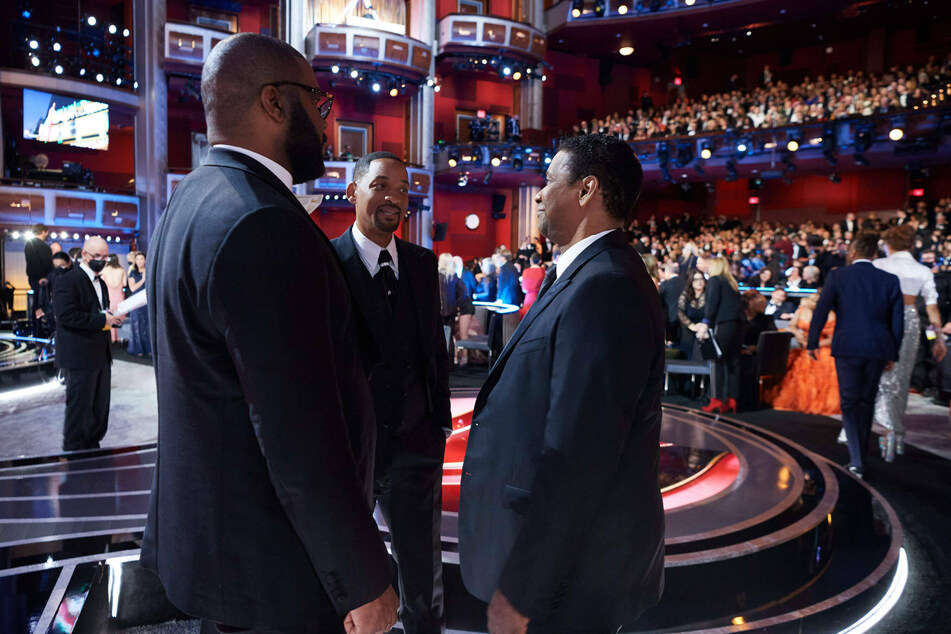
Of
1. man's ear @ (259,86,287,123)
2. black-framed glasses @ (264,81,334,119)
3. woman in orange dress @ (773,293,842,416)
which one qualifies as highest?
black-framed glasses @ (264,81,334,119)

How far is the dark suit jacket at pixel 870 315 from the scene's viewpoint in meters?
4.03

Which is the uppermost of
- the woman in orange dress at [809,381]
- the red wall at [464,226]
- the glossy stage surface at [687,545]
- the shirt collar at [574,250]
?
the red wall at [464,226]

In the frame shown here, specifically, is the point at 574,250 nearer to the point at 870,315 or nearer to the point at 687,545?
the point at 687,545

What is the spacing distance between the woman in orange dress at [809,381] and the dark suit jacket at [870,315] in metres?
2.03

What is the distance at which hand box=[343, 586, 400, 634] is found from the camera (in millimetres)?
1020

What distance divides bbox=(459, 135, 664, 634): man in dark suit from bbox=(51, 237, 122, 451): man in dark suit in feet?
12.9

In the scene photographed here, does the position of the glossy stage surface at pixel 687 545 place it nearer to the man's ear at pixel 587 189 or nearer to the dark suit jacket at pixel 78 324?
the dark suit jacket at pixel 78 324

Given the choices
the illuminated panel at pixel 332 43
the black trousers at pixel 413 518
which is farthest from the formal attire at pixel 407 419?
the illuminated panel at pixel 332 43

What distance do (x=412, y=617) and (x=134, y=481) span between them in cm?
257

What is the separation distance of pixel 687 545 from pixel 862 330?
2007 millimetres

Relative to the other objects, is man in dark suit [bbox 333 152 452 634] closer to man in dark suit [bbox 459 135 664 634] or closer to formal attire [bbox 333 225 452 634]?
formal attire [bbox 333 225 452 634]

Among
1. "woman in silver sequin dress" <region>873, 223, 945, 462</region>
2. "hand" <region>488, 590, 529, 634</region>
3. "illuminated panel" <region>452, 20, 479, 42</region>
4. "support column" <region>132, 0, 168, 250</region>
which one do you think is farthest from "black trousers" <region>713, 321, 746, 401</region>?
"illuminated panel" <region>452, 20, 479, 42</region>

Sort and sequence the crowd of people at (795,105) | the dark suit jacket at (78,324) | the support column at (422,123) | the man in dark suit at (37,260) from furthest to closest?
the support column at (422,123) → the crowd of people at (795,105) → the man in dark suit at (37,260) → the dark suit jacket at (78,324)

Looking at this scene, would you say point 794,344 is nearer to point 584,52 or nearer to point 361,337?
point 361,337
